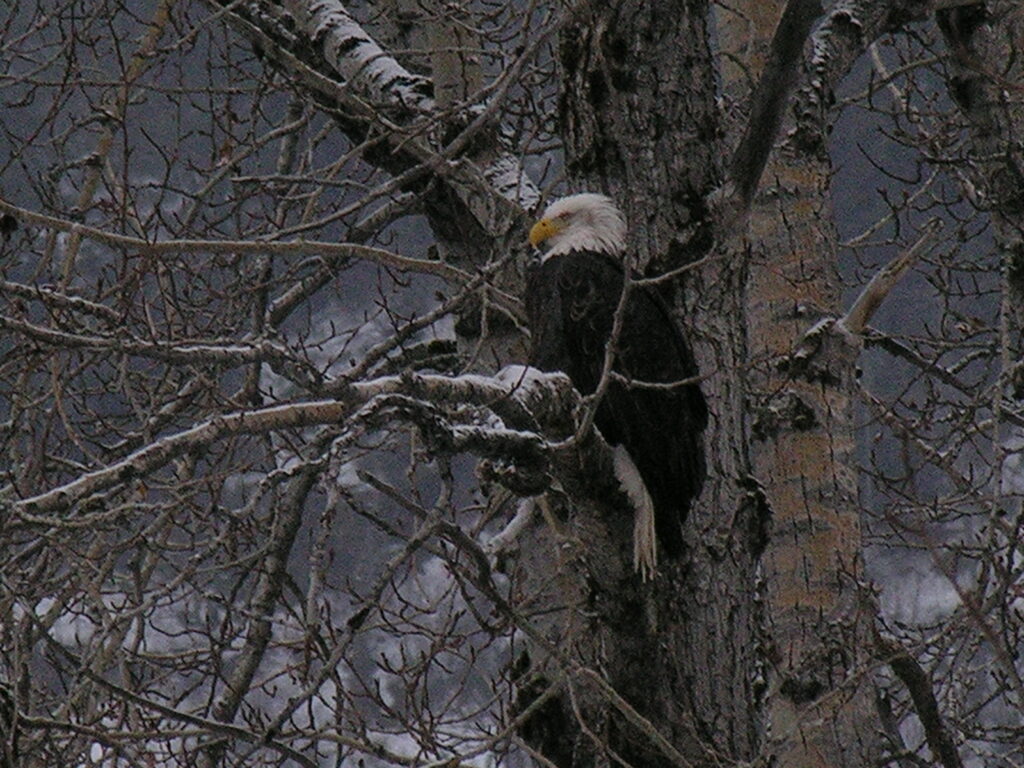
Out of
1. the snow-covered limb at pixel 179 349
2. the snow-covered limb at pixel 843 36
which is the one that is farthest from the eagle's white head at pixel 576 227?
the snow-covered limb at pixel 179 349

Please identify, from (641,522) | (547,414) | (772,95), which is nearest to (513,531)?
(641,522)

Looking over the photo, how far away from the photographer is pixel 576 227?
4.57m

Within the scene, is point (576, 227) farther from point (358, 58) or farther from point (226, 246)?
point (226, 246)

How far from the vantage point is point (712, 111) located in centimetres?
410

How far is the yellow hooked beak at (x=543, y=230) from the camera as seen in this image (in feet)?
14.8

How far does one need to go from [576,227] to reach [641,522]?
1.27 metres

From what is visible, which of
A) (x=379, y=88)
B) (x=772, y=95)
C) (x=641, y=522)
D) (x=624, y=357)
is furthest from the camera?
(x=379, y=88)

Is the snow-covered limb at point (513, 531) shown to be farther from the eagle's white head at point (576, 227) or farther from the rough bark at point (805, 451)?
the eagle's white head at point (576, 227)

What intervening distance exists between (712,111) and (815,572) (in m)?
1.47

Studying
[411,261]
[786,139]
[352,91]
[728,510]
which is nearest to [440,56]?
[352,91]

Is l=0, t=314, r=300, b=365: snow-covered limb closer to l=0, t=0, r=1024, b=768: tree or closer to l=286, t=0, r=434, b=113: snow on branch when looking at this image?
l=0, t=0, r=1024, b=768: tree

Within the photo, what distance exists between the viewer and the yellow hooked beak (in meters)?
4.50

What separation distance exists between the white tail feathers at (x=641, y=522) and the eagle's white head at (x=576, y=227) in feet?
2.90

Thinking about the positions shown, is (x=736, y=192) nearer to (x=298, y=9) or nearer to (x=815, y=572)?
(x=815, y=572)
